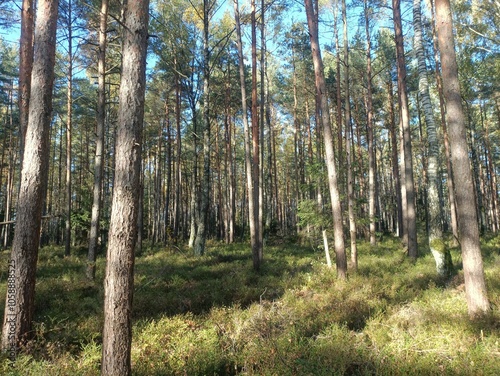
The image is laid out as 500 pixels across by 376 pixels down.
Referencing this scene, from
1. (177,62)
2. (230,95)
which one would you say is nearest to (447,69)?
(177,62)

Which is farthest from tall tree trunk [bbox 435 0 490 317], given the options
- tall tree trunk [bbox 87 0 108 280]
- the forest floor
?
tall tree trunk [bbox 87 0 108 280]

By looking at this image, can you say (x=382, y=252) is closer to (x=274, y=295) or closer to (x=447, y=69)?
(x=274, y=295)

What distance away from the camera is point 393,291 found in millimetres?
7945

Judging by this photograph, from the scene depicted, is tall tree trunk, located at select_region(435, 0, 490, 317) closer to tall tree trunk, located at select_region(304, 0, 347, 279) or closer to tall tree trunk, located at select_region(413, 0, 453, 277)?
tall tree trunk, located at select_region(304, 0, 347, 279)

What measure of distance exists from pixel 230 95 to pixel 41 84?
724 inches

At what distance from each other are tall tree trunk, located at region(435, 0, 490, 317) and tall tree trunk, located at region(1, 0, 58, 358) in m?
7.93

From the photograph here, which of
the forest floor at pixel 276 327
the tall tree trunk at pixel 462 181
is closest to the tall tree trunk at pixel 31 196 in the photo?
the forest floor at pixel 276 327

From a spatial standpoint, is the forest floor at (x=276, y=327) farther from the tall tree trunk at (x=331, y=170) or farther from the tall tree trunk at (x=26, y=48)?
the tall tree trunk at (x=26, y=48)

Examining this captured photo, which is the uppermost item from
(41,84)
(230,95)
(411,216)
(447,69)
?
(230,95)

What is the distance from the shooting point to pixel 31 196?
5254 millimetres

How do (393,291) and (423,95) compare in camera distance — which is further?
(423,95)

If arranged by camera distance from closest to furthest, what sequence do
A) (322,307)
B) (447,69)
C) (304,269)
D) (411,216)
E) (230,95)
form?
1. (447,69)
2. (322,307)
3. (304,269)
4. (411,216)
5. (230,95)

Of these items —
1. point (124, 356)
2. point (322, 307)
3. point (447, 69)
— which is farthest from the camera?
point (322, 307)

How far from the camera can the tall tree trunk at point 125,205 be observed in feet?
12.2
